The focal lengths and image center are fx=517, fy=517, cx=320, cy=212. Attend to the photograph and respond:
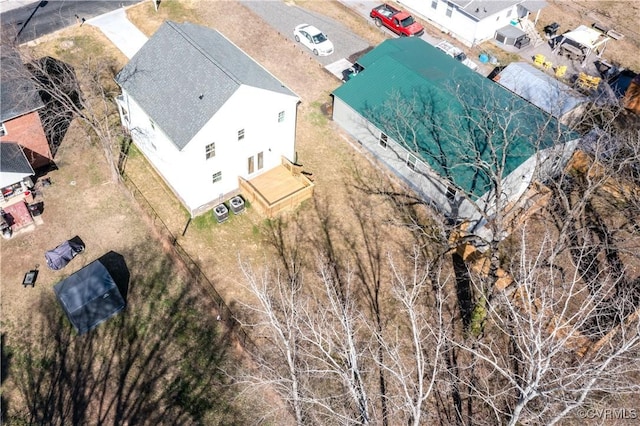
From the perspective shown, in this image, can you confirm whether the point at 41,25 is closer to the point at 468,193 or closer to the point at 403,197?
the point at 403,197

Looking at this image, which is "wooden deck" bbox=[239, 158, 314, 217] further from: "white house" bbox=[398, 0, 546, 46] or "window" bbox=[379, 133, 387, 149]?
"white house" bbox=[398, 0, 546, 46]

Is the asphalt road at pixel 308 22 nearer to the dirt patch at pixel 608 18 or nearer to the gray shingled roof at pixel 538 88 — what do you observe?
the gray shingled roof at pixel 538 88

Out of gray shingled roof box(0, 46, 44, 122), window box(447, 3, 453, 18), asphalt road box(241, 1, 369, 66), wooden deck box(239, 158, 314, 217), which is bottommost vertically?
wooden deck box(239, 158, 314, 217)

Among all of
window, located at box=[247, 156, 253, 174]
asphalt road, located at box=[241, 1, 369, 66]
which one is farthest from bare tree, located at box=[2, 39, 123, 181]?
asphalt road, located at box=[241, 1, 369, 66]

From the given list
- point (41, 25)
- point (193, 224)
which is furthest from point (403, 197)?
point (41, 25)

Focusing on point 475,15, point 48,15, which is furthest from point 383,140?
point 48,15
